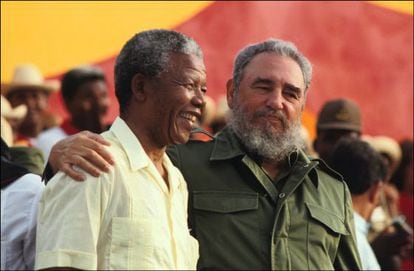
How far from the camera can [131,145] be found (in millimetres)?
3762

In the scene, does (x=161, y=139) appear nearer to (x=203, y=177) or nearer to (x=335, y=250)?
(x=203, y=177)

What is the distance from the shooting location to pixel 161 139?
3877mm

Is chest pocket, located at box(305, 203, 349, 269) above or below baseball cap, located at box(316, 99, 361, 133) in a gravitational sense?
above

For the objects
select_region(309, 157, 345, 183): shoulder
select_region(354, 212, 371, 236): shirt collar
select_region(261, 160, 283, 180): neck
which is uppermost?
select_region(261, 160, 283, 180): neck

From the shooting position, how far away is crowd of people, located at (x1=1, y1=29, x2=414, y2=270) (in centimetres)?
355

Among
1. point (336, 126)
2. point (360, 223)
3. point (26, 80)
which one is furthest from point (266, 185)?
point (26, 80)

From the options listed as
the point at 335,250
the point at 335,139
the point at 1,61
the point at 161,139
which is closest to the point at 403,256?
the point at 335,139

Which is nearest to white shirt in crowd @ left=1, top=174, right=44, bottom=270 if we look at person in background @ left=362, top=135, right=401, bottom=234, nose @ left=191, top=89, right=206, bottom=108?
nose @ left=191, top=89, right=206, bottom=108

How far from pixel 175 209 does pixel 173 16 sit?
5971 millimetres

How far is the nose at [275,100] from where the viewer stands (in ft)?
15.6

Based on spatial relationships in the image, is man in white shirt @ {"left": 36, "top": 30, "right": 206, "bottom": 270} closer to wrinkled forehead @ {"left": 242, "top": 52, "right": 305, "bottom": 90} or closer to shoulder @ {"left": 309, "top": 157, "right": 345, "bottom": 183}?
wrinkled forehead @ {"left": 242, "top": 52, "right": 305, "bottom": 90}

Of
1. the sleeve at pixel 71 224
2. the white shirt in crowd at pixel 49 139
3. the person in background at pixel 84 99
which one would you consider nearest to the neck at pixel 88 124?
the person in background at pixel 84 99

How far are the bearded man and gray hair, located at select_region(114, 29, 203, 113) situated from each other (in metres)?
0.86

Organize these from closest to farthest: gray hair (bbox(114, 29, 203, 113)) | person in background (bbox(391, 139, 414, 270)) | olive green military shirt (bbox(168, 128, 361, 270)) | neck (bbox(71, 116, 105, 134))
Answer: gray hair (bbox(114, 29, 203, 113))
olive green military shirt (bbox(168, 128, 361, 270))
neck (bbox(71, 116, 105, 134))
person in background (bbox(391, 139, 414, 270))
